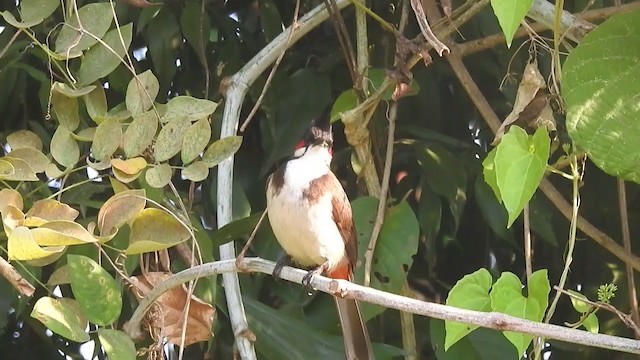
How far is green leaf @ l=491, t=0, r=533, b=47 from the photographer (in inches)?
51.4

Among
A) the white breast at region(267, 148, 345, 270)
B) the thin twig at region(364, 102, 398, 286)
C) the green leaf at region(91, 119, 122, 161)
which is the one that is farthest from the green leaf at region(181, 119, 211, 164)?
the thin twig at region(364, 102, 398, 286)

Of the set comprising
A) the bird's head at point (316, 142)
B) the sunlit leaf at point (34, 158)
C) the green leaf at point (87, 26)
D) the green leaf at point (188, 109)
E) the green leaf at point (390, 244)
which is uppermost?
the green leaf at point (87, 26)

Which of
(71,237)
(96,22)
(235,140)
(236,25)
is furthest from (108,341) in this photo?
(236,25)

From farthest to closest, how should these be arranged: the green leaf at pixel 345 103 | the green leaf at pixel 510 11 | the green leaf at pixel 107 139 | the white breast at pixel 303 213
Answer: the green leaf at pixel 345 103, the white breast at pixel 303 213, the green leaf at pixel 107 139, the green leaf at pixel 510 11

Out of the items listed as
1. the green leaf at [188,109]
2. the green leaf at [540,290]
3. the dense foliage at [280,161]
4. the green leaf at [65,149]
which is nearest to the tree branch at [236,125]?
the dense foliage at [280,161]

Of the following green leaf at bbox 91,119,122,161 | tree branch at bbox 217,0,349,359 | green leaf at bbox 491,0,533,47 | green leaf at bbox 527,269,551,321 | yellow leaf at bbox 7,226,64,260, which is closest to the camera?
green leaf at bbox 491,0,533,47

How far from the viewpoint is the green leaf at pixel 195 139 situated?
5.73 ft

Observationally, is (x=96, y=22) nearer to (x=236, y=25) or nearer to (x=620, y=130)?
(x=236, y=25)

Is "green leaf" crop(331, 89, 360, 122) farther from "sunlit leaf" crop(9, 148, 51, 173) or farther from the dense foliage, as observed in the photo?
"sunlit leaf" crop(9, 148, 51, 173)

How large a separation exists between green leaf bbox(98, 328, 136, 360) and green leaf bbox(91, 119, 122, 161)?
290mm

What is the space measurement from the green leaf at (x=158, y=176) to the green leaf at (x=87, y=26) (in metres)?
0.28

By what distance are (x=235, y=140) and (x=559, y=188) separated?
41.1 inches

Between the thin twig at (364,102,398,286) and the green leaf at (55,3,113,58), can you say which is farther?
the thin twig at (364,102,398,286)

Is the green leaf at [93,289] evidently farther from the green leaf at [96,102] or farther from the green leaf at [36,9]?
the green leaf at [36,9]
